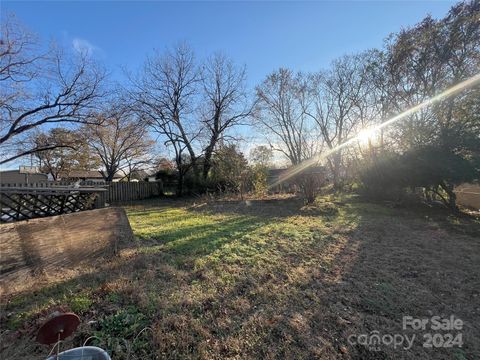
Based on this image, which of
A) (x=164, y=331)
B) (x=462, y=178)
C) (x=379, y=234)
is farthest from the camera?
(x=462, y=178)

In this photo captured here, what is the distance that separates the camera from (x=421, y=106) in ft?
32.7

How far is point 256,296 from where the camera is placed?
9.45 feet

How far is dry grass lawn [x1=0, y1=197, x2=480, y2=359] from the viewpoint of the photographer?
6.84ft

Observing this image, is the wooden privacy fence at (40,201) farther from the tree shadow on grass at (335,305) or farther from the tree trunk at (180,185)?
the tree trunk at (180,185)

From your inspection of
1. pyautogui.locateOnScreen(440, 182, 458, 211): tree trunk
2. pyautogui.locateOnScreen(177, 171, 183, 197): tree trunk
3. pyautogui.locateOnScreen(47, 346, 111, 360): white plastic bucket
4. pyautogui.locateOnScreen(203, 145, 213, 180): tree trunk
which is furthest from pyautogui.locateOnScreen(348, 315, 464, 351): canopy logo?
pyautogui.locateOnScreen(177, 171, 183, 197): tree trunk

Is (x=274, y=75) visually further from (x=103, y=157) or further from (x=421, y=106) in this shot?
(x=103, y=157)

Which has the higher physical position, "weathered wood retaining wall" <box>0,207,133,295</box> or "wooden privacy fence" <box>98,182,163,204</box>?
"wooden privacy fence" <box>98,182,163,204</box>

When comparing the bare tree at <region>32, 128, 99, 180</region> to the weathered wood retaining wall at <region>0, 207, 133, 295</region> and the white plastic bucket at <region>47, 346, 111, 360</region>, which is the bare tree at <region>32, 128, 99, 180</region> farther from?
the white plastic bucket at <region>47, 346, 111, 360</region>

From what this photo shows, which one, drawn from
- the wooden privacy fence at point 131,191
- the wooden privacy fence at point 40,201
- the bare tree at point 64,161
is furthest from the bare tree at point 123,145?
the wooden privacy fence at point 40,201

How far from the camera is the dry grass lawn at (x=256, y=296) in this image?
2.08 metres

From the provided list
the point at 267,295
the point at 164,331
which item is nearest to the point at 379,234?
the point at 267,295

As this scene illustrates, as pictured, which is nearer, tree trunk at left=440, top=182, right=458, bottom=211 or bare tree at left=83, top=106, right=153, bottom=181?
tree trunk at left=440, top=182, right=458, bottom=211

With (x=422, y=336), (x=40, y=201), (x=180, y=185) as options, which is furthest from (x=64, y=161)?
(x=422, y=336)

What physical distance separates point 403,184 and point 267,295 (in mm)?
8963
